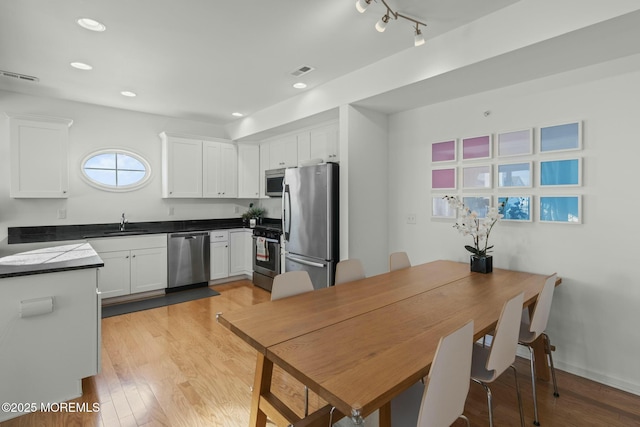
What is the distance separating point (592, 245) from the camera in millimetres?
2463

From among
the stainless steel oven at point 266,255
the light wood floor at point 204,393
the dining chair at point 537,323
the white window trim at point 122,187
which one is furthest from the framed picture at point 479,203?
the white window trim at point 122,187

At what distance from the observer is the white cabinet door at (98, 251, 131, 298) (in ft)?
13.6

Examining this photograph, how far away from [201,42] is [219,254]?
126 inches

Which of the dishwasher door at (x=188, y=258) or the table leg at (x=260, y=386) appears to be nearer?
the table leg at (x=260, y=386)

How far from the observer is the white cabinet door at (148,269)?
4.37m

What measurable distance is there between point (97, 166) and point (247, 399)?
4.02 metres

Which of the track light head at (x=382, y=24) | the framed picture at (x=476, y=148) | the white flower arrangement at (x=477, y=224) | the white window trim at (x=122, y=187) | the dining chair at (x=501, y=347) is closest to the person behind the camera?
the dining chair at (x=501, y=347)

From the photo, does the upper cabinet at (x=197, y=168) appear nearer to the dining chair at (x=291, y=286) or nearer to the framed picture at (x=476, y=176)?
the dining chair at (x=291, y=286)

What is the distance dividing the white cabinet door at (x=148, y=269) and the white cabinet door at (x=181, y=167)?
94 cm

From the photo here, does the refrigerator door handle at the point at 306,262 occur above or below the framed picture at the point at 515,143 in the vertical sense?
below

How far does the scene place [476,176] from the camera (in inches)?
122

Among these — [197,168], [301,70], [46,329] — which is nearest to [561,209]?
[301,70]

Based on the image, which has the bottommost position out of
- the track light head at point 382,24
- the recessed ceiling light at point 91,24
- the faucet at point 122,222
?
the faucet at point 122,222

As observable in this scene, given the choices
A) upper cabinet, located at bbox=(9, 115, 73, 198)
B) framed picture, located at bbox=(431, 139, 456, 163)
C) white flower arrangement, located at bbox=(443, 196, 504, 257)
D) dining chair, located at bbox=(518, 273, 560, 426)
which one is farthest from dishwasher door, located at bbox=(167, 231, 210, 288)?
dining chair, located at bbox=(518, 273, 560, 426)
